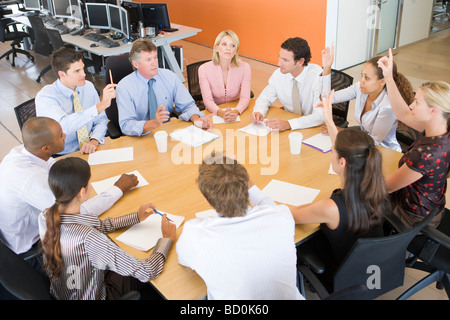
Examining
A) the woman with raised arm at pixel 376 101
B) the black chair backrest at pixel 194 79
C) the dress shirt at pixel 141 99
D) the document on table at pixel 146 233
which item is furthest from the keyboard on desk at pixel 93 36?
the document on table at pixel 146 233

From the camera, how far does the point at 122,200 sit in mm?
2148

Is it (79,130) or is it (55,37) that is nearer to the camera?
(79,130)

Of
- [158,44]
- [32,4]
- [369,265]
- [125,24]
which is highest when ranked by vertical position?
[32,4]

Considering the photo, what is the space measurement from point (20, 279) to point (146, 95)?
72.9 inches

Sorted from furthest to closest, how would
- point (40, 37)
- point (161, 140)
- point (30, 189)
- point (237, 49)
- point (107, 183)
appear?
1. point (40, 37)
2. point (237, 49)
3. point (161, 140)
4. point (107, 183)
5. point (30, 189)

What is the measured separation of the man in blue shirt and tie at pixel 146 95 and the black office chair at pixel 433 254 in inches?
60.3

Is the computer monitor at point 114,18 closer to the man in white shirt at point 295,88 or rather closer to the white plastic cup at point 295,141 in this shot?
the man in white shirt at point 295,88

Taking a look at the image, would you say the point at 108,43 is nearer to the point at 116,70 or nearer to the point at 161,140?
the point at 116,70

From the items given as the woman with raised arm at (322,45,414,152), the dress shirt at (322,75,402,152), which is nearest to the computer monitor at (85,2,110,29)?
the woman with raised arm at (322,45,414,152)

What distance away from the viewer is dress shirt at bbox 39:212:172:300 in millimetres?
1628

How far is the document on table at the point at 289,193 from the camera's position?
2.07 meters

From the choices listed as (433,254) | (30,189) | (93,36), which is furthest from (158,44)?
(433,254)

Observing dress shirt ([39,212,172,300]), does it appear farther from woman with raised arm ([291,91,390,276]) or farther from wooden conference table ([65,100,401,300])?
woman with raised arm ([291,91,390,276])

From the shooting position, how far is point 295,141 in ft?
8.06
